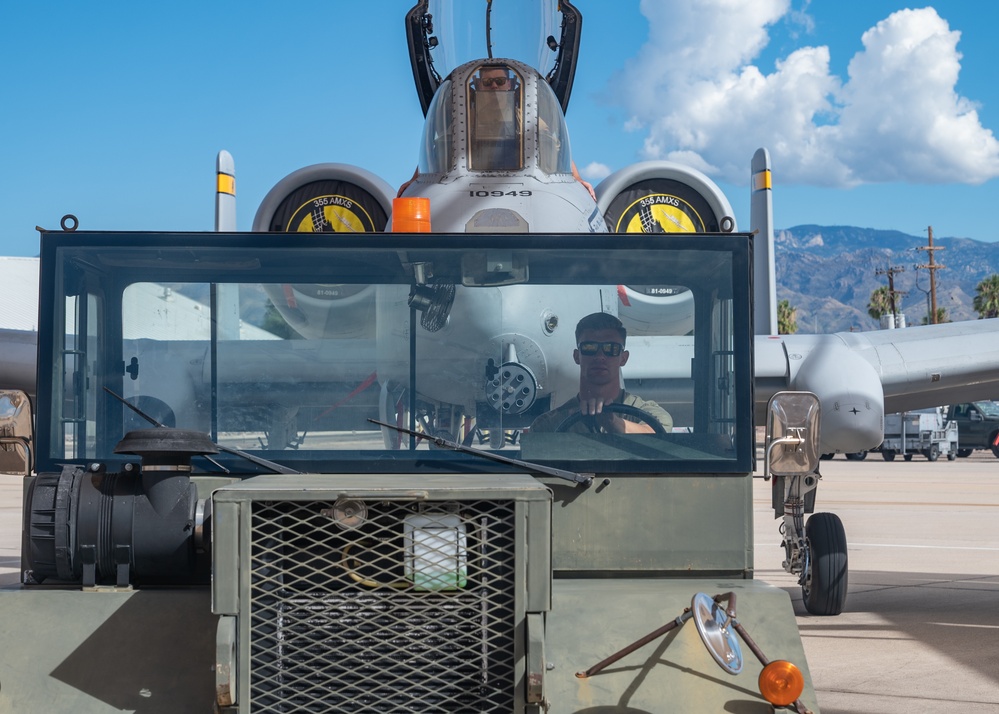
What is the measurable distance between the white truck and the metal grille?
3347 cm

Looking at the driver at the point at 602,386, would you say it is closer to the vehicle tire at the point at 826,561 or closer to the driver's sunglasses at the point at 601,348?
the driver's sunglasses at the point at 601,348

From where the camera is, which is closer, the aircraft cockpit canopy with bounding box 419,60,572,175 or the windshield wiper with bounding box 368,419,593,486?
the windshield wiper with bounding box 368,419,593,486

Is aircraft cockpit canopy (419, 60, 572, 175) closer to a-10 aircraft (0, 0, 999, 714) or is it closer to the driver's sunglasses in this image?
a-10 aircraft (0, 0, 999, 714)

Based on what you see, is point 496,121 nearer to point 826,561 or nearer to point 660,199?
point 660,199

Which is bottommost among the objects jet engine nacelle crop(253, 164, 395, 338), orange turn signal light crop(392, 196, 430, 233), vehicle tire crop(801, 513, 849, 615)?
vehicle tire crop(801, 513, 849, 615)

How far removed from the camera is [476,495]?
2996 mm

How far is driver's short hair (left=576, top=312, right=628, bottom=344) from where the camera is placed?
12.4ft

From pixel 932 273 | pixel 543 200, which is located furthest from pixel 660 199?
pixel 932 273

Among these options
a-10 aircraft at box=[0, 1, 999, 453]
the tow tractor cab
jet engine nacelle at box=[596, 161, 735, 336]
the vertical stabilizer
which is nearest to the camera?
the tow tractor cab

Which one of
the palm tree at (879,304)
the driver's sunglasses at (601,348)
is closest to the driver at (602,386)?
the driver's sunglasses at (601,348)

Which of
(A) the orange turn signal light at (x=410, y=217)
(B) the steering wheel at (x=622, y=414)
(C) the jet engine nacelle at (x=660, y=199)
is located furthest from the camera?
(C) the jet engine nacelle at (x=660, y=199)

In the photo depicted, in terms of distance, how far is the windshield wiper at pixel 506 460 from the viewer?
12.0 ft

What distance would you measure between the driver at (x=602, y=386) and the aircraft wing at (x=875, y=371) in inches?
173

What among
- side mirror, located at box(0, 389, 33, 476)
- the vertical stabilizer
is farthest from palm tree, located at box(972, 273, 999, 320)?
side mirror, located at box(0, 389, 33, 476)
